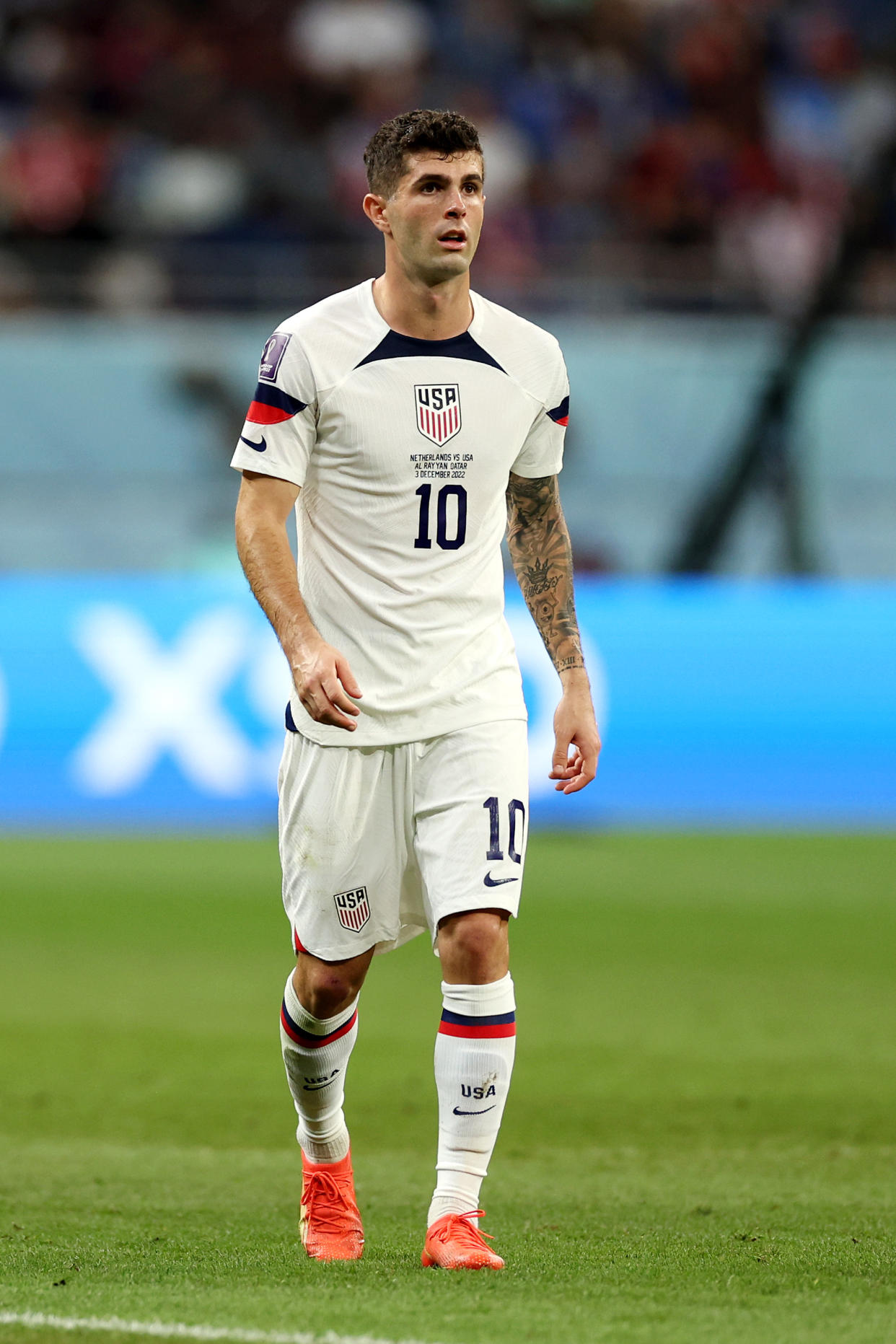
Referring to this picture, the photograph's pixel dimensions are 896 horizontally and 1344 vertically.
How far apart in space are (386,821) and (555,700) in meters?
8.57

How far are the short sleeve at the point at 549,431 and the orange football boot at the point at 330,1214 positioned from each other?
1733mm

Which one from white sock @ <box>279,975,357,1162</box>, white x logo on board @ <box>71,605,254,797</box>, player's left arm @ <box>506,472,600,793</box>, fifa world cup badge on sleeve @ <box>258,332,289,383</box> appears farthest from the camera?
white x logo on board @ <box>71,605,254,797</box>

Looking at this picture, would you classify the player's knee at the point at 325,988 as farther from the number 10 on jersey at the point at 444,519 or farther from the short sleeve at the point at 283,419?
the short sleeve at the point at 283,419

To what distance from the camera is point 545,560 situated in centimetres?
492

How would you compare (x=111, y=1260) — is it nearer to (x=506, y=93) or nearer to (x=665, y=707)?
(x=665, y=707)

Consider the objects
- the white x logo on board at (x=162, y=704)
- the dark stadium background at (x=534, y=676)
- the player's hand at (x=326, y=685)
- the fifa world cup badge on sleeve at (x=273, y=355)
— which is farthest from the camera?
the white x logo on board at (x=162, y=704)

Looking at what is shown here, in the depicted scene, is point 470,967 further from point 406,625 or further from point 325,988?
point 406,625

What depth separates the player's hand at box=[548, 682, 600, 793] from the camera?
15.5ft

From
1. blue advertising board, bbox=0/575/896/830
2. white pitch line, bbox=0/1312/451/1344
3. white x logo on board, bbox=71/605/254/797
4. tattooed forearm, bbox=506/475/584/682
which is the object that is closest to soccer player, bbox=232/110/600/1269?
tattooed forearm, bbox=506/475/584/682

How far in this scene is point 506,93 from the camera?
60.8ft

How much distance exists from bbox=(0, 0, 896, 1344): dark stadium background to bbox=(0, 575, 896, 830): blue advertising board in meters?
0.03

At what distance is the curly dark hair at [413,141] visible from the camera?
4.44 m

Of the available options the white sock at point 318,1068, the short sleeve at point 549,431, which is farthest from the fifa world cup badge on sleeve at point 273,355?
the white sock at point 318,1068

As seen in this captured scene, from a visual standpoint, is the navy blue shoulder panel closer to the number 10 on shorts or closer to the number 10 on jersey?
the number 10 on jersey
